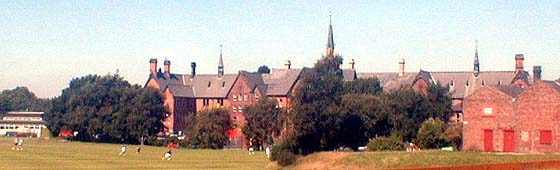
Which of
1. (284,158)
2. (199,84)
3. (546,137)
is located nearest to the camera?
(546,137)

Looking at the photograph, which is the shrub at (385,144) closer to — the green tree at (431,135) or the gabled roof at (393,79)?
the green tree at (431,135)

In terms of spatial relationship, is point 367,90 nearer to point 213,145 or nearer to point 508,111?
point 213,145

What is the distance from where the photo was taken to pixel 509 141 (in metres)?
70.2

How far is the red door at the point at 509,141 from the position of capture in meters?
70.0

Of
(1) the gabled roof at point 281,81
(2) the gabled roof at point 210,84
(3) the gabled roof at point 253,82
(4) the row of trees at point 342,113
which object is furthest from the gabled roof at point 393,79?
(4) the row of trees at point 342,113

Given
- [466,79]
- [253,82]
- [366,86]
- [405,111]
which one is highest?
[466,79]

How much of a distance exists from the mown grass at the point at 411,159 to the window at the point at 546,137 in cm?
671

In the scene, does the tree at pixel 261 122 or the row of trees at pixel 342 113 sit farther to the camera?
the tree at pixel 261 122

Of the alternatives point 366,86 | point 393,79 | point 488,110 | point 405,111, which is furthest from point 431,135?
point 393,79

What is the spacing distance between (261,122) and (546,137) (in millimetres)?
36533

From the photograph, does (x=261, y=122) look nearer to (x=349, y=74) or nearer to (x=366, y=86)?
(x=366, y=86)

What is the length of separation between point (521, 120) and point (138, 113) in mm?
55678

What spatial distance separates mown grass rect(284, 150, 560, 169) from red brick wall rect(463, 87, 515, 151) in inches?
324

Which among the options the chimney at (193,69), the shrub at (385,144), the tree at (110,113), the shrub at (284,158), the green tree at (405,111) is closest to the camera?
the shrub at (284,158)
